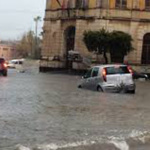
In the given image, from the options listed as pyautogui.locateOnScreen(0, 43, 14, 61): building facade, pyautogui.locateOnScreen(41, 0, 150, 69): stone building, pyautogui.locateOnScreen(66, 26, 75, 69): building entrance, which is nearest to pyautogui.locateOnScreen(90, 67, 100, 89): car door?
pyautogui.locateOnScreen(41, 0, 150, 69): stone building

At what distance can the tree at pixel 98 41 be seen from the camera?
58.8 metres

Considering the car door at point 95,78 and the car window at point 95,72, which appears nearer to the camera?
the car door at point 95,78

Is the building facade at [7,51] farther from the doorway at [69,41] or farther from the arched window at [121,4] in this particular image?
the arched window at [121,4]

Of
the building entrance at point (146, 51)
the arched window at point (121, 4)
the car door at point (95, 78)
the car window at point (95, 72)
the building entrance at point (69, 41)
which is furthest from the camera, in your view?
the building entrance at point (69, 41)

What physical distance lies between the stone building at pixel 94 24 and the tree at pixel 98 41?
3751 millimetres

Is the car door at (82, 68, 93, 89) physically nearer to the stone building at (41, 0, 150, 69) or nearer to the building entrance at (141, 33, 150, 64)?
the stone building at (41, 0, 150, 69)

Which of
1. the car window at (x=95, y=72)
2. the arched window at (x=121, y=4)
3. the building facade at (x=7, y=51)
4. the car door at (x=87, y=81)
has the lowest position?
the building facade at (x=7, y=51)

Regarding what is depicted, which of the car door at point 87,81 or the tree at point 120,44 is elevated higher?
the tree at point 120,44

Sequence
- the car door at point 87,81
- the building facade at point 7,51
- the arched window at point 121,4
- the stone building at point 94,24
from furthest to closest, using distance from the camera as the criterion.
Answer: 1. the building facade at point 7,51
2. the arched window at point 121,4
3. the stone building at point 94,24
4. the car door at point 87,81

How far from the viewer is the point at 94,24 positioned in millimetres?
64500

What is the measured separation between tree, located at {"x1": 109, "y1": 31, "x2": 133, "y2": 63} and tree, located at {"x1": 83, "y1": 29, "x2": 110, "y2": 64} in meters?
0.59

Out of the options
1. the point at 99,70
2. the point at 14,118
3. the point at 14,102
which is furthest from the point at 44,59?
the point at 14,118

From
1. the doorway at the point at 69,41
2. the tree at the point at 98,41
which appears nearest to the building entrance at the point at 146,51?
the tree at the point at 98,41

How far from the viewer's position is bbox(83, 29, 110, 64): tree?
2315 inches
